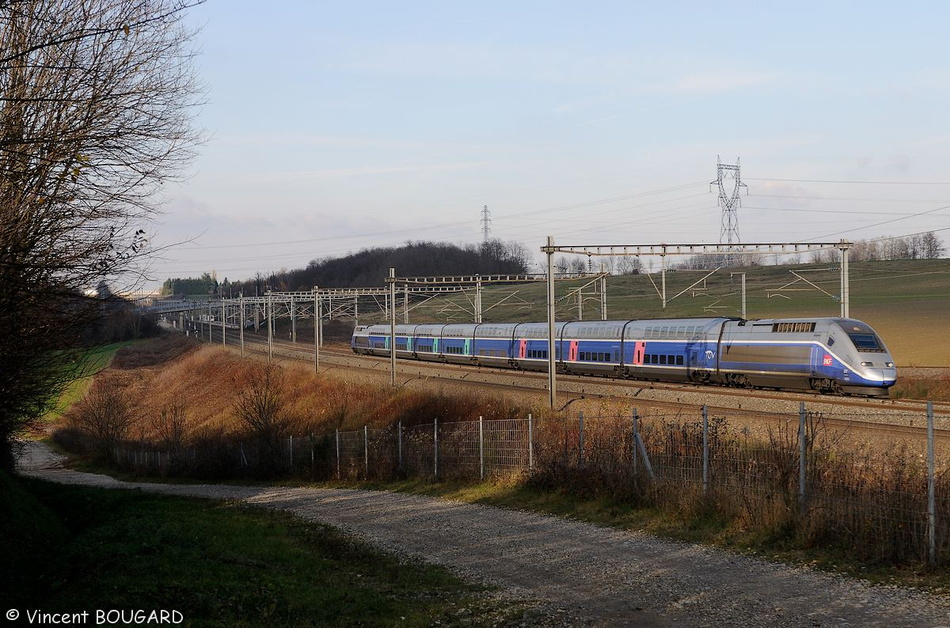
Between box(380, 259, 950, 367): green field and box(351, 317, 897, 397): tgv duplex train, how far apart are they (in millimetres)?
3013

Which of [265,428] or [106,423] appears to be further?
[106,423]

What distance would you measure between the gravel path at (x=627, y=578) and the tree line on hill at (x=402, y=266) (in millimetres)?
115803

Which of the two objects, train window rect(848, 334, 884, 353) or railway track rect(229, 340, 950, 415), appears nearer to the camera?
railway track rect(229, 340, 950, 415)

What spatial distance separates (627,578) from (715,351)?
27.4m

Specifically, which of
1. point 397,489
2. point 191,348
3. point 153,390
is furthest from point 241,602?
point 191,348

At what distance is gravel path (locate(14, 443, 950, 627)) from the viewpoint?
1049 centimetres

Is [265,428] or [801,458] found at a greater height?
[801,458]

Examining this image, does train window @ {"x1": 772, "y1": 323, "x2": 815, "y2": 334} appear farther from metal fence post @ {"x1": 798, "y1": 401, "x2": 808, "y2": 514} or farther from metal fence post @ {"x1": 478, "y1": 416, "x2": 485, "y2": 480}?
metal fence post @ {"x1": 798, "y1": 401, "x2": 808, "y2": 514}

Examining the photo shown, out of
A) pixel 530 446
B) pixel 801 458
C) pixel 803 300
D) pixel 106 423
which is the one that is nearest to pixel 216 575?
pixel 801 458

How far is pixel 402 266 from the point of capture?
16162cm

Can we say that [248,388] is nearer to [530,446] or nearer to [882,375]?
Answer: [882,375]

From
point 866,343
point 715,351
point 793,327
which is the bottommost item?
point 715,351

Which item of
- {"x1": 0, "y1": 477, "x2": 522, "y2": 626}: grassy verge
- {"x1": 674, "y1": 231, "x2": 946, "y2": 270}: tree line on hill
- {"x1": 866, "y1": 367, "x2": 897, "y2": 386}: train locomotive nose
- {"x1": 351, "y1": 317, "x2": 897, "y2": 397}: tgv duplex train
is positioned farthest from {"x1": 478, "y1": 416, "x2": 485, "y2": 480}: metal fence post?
{"x1": 674, "y1": 231, "x2": 946, "y2": 270}: tree line on hill

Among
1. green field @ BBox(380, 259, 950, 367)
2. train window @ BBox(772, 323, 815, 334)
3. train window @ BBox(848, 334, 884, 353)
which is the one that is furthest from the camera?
green field @ BBox(380, 259, 950, 367)
